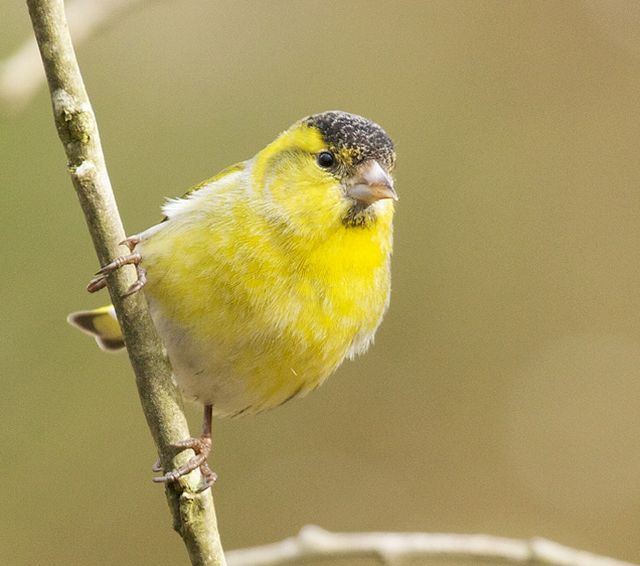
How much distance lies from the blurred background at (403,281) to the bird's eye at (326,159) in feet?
8.32

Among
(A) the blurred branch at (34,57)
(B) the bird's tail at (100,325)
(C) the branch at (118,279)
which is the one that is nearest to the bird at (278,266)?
(C) the branch at (118,279)

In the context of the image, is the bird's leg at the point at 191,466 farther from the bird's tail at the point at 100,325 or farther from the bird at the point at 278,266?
the bird's tail at the point at 100,325

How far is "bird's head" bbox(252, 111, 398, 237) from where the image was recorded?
129 inches

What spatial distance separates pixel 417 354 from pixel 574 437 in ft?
3.68

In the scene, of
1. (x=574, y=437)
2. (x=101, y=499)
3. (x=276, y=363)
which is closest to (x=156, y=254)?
(x=276, y=363)

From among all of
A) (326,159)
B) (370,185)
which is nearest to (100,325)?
(326,159)

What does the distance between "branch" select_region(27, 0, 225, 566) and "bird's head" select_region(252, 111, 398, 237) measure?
0.86 meters

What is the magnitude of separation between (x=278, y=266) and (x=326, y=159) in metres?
0.47

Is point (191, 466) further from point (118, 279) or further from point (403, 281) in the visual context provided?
point (403, 281)

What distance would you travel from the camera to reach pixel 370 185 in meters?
3.29

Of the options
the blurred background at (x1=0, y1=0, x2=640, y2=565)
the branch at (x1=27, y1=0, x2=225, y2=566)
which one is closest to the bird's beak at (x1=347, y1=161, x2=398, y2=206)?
the branch at (x1=27, y1=0, x2=225, y2=566)

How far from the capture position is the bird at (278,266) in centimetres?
324

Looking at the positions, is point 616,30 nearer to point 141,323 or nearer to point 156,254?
point 156,254

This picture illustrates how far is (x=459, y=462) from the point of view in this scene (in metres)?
5.92
